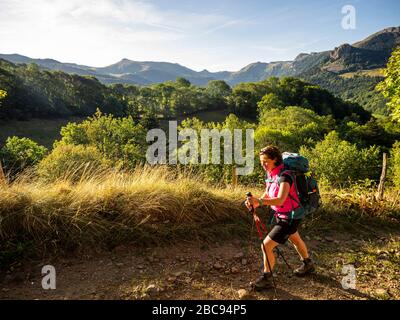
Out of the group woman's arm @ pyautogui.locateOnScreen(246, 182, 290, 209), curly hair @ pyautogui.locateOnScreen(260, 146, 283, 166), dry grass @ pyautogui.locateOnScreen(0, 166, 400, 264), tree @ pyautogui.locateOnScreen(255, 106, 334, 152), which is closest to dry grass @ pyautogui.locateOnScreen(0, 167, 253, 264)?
dry grass @ pyautogui.locateOnScreen(0, 166, 400, 264)

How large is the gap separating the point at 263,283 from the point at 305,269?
0.89 m

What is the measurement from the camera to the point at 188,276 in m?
4.43

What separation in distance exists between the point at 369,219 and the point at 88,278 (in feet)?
21.4

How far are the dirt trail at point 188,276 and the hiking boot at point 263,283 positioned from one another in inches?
3.7

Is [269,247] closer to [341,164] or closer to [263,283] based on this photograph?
[263,283]

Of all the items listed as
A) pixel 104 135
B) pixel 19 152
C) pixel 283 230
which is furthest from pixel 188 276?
pixel 104 135

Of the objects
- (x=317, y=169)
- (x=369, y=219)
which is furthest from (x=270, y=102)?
(x=369, y=219)

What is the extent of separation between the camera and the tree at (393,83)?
933 cm

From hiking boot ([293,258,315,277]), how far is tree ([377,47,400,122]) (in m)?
7.06

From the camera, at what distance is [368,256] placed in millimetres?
5512

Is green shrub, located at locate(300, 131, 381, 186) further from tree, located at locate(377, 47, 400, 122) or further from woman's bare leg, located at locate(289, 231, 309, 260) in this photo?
woman's bare leg, located at locate(289, 231, 309, 260)

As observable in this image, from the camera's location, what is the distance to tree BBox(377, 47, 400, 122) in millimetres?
9327

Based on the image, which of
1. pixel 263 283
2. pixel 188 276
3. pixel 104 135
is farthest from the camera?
pixel 104 135

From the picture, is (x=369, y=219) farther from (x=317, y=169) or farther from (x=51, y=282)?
(x=317, y=169)
